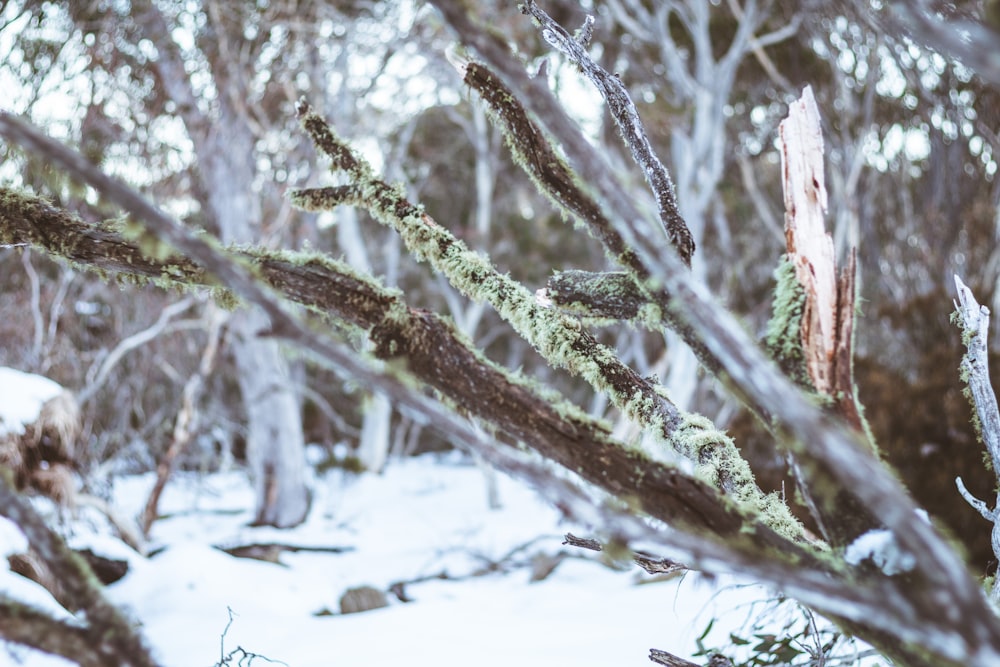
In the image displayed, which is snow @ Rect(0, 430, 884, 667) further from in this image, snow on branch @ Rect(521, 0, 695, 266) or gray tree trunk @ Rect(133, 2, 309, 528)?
snow on branch @ Rect(521, 0, 695, 266)

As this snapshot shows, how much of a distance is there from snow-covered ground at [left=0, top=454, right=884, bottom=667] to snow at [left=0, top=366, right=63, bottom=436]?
824mm

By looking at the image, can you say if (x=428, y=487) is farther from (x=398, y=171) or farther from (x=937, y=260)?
(x=937, y=260)

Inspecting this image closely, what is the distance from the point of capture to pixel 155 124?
7.70 m

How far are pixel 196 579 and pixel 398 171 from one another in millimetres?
6967

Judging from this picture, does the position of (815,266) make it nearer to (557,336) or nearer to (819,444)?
(557,336)

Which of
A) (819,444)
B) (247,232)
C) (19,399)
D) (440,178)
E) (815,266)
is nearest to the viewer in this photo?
(819,444)

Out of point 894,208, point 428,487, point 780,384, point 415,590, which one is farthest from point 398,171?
point 780,384

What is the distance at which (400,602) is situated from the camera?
15.8 feet

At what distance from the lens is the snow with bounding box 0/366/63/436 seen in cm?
429

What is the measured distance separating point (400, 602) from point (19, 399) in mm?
2691

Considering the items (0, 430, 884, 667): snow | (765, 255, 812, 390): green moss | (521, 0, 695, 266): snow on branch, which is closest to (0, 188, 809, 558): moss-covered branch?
(0, 430, 884, 667): snow

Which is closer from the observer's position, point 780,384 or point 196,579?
point 780,384

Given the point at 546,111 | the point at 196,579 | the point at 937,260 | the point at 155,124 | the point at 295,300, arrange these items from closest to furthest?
the point at 546,111
the point at 295,300
the point at 196,579
the point at 155,124
the point at 937,260

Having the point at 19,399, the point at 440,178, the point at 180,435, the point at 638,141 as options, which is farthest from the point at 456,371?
the point at 440,178
